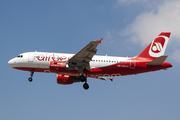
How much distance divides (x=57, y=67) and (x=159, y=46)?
16248mm

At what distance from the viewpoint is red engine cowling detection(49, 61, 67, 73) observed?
132 feet

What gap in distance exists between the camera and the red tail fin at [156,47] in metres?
42.5

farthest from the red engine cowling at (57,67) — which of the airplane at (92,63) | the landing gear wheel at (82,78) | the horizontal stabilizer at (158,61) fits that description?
the horizontal stabilizer at (158,61)

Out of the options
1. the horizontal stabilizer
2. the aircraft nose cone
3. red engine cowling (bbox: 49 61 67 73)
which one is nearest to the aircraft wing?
red engine cowling (bbox: 49 61 67 73)

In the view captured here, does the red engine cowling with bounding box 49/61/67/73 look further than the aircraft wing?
Yes

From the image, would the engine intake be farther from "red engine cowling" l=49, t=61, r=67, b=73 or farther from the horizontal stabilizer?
the horizontal stabilizer

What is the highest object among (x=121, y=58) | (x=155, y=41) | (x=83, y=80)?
(x=155, y=41)

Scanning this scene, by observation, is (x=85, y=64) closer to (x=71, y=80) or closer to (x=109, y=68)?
(x=109, y=68)

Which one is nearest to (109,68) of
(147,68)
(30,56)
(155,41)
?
(147,68)

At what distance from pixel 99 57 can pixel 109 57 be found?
1.55 metres

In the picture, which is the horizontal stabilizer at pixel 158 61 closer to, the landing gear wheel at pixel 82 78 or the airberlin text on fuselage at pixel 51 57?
the landing gear wheel at pixel 82 78

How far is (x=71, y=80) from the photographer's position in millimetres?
47594

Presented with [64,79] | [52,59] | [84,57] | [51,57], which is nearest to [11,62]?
[51,57]

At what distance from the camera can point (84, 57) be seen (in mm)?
40031
